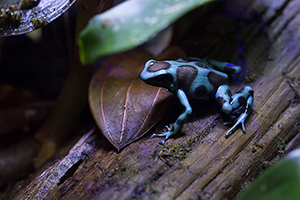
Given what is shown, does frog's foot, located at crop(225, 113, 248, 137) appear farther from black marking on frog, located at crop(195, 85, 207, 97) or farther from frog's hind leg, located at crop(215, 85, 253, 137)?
black marking on frog, located at crop(195, 85, 207, 97)

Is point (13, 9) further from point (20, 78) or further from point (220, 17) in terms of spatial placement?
point (220, 17)

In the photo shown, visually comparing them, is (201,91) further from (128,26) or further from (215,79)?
(128,26)

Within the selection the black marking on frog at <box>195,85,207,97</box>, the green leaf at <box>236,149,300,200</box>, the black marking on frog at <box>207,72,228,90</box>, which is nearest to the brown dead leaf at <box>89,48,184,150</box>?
→ the black marking on frog at <box>195,85,207,97</box>

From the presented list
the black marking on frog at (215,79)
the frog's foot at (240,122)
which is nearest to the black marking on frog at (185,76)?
the black marking on frog at (215,79)

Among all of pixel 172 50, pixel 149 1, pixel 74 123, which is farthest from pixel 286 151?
pixel 74 123

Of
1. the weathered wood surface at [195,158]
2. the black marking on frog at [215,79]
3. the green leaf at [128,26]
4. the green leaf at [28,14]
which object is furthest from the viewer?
the black marking on frog at [215,79]

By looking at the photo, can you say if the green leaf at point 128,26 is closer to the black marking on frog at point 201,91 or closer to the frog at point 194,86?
the frog at point 194,86

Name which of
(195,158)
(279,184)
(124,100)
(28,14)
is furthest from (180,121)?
(28,14)
